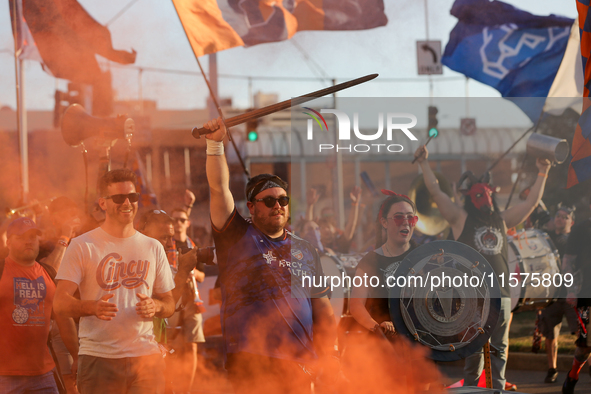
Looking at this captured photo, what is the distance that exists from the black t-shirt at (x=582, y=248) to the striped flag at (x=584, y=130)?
1.31ft

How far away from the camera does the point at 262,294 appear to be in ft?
9.24

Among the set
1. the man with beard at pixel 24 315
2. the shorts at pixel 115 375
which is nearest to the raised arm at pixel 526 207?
the shorts at pixel 115 375

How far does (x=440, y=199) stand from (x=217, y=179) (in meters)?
1.90

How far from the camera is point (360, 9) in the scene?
5.15 metres

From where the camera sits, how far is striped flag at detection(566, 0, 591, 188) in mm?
4148

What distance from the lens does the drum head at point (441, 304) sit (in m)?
3.14

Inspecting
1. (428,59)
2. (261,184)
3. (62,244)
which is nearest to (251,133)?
(428,59)

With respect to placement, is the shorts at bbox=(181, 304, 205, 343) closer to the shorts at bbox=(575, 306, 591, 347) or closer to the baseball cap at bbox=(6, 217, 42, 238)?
the baseball cap at bbox=(6, 217, 42, 238)

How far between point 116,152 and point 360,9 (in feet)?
8.05

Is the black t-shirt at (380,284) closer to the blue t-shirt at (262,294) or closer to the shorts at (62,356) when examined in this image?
the blue t-shirt at (262,294)

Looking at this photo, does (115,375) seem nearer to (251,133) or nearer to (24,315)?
(24,315)

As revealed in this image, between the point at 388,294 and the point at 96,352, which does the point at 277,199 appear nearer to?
the point at 388,294

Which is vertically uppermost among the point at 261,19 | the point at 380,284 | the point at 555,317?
the point at 261,19

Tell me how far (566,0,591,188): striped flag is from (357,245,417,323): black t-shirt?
2.01 metres
